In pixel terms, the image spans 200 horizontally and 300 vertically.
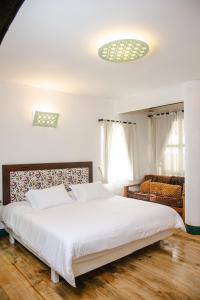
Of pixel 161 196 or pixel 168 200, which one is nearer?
pixel 168 200

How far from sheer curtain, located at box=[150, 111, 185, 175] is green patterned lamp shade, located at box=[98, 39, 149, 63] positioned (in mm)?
2926

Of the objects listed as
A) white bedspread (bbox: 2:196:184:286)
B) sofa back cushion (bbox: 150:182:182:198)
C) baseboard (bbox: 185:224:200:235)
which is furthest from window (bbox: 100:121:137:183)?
baseboard (bbox: 185:224:200:235)

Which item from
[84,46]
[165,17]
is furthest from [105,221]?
[165,17]

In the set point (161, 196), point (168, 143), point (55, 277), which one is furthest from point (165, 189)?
point (55, 277)

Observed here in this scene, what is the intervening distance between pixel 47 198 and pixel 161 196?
2.37 meters

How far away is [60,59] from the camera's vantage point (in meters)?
2.71

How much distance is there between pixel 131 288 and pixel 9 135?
2.74 meters

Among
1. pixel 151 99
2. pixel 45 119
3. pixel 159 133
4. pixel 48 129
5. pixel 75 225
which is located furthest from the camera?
pixel 159 133

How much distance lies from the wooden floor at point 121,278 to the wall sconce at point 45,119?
2.00 m

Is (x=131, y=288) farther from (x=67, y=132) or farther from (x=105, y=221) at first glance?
(x=67, y=132)

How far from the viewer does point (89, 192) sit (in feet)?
12.7

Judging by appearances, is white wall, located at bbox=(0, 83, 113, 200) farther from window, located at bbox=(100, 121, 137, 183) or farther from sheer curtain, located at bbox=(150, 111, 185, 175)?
sheer curtain, located at bbox=(150, 111, 185, 175)

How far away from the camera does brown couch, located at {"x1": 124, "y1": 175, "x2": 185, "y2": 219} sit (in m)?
4.31

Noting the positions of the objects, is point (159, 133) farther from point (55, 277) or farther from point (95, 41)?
point (55, 277)
